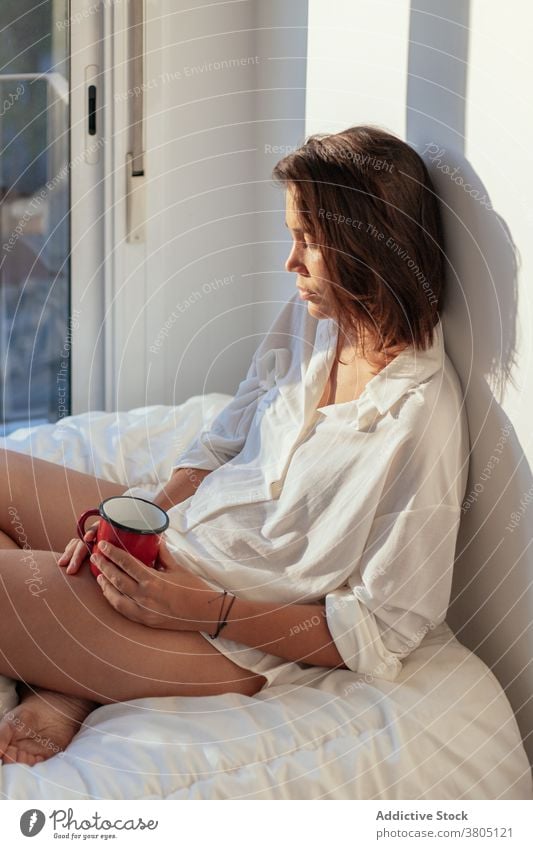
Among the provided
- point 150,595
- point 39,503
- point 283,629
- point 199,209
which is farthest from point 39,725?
point 199,209

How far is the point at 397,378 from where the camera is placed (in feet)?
4.06

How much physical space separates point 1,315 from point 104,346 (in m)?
0.53

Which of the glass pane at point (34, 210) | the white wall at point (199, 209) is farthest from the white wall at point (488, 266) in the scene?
the glass pane at point (34, 210)

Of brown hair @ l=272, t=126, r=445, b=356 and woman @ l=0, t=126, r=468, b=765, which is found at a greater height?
brown hair @ l=272, t=126, r=445, b=356

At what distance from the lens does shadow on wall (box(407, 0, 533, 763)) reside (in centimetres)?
117

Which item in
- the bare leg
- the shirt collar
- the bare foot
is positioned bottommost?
the bare foot

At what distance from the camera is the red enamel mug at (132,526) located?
1175 millimetres

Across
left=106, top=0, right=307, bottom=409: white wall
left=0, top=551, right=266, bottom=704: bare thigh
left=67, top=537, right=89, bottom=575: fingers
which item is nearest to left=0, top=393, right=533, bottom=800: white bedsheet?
left=0, top=551, right=266, bottom=704: bare thigh

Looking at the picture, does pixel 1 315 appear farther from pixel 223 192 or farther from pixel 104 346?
pixel 223 192

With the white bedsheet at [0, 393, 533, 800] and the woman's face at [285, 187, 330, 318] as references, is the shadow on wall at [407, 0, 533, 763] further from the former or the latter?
the woman's face at [285, 187, 330, 318]

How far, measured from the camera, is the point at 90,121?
229cm

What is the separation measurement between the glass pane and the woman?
1206 mm

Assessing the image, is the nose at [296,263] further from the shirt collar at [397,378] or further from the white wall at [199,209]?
the white wall at [199,209]

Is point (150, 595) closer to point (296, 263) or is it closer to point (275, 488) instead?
point (275, 488)
